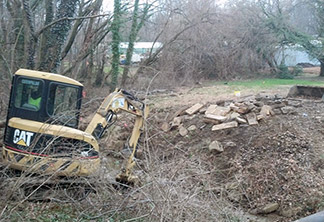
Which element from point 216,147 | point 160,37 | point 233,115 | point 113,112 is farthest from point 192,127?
point 160,37

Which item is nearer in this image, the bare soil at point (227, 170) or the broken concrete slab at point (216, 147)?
the bare soil at point (227, 170)

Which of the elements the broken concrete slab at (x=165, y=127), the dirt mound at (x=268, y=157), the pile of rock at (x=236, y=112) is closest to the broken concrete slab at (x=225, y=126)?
the pile of rock at (x=236, y=112)

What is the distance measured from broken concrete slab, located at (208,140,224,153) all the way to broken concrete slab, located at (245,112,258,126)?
1159 millimetres

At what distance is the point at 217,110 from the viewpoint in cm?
1244

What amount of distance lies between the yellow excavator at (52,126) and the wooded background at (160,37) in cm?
410

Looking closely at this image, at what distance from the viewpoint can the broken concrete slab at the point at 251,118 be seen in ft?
36.6

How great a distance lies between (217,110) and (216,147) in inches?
81.7

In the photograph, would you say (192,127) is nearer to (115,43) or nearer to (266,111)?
(266,111)

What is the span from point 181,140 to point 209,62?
46.6 ft

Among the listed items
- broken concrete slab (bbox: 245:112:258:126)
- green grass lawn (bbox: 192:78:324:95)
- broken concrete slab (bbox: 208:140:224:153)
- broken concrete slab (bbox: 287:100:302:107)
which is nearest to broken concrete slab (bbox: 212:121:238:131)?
broken concrete slab (bbox: 245:112:258:126)

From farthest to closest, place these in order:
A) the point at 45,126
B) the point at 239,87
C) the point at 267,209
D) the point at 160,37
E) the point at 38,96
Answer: the point at 160,37, the point at 239,87, the point at 267,209, the point at 38,96, the point at 45,126

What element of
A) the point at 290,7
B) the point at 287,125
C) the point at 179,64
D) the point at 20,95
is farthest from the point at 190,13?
the point at 20,95

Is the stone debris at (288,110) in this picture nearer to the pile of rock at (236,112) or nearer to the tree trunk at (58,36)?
the pile of rock at (236,112)

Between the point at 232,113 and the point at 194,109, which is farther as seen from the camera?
the point at 194,109
